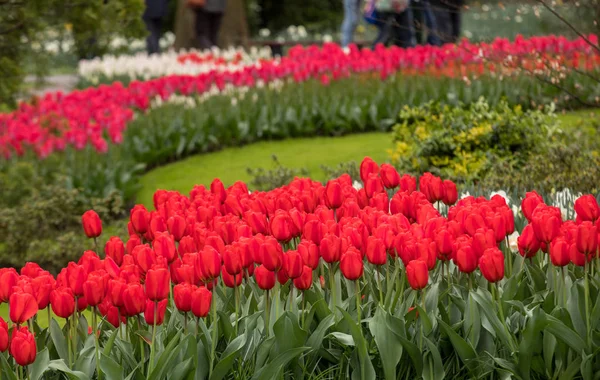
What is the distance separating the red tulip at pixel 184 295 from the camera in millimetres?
2873

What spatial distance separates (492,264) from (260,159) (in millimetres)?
6682

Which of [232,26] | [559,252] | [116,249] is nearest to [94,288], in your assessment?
[116,249]

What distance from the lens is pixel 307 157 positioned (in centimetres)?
942

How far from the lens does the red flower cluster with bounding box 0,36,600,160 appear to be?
27.2 ft

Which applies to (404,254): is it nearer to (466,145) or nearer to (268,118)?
(466,145)

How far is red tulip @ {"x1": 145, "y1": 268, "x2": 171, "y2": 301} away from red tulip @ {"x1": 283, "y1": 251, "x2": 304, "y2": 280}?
372mm

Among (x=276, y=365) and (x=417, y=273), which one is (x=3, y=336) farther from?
(x=417, y=273)

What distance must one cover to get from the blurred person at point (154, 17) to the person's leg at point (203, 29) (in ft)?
2.66

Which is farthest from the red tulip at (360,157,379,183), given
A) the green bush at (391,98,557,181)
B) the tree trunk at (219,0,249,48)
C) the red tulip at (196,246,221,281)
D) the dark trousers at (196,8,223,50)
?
the tree trunk at (219,0,249,48)

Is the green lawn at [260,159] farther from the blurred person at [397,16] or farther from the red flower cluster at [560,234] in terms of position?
the red flower cluster at [560,234]

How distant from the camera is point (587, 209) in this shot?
3.43 m

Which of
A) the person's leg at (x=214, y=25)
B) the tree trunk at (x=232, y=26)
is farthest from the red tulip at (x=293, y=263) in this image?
the tree trunk at (x=232, y=26)

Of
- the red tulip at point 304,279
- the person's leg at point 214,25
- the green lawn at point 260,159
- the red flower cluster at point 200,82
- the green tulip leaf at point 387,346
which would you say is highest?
the red tulip at point 304,279

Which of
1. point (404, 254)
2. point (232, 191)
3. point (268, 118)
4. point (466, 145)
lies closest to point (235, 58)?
point (268, 118)
